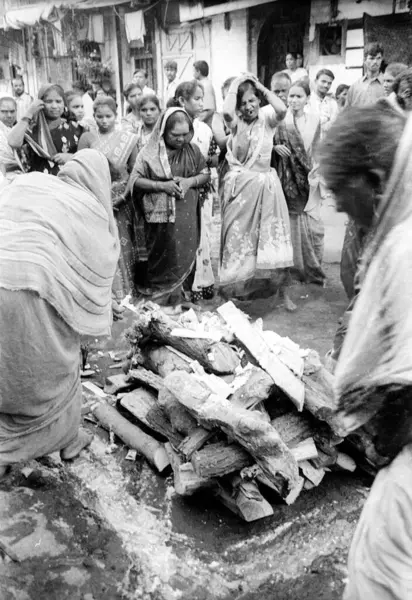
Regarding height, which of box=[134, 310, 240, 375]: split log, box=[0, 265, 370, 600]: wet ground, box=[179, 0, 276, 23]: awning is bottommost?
box=[0, 265, 370, 600]: wet ground

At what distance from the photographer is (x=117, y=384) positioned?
4500 mm

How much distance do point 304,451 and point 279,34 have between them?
12.8 meters

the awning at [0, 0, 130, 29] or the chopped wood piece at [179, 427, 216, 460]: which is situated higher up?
the awning at [0, 0, 130, 29]

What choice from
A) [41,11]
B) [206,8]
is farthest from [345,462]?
[41,11]

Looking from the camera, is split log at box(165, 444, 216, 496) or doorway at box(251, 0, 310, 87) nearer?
split log at box(165, 444, 216, 496)

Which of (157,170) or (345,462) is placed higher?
(157,170)

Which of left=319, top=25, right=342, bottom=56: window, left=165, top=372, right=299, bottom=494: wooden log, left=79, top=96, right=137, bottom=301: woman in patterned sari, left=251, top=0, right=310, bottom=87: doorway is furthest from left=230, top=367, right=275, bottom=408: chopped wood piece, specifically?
left=251, top=0, right=310, bottom=87: doorway

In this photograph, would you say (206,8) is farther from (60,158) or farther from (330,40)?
(60,158)

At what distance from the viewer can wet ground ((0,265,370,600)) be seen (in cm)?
284

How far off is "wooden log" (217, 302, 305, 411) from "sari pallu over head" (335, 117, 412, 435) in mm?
1641

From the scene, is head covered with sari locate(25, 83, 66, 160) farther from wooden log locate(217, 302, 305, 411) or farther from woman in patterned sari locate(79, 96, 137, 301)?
wooden log locate(217, 302, 305, 411)

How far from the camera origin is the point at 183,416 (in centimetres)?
357

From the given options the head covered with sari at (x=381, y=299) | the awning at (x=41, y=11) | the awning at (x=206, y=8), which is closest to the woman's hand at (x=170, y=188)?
the head covered with sari at (x=381, y=299)

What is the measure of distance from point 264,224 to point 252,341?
2.55 metres
